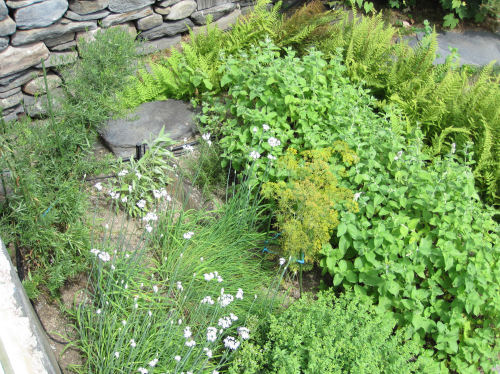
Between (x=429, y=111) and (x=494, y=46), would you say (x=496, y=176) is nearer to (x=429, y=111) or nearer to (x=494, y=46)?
(x=429, y=111)

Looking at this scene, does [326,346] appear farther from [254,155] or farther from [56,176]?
[56,176]

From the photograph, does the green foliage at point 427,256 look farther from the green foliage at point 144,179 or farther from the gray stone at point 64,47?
the gray stone at point 64,47

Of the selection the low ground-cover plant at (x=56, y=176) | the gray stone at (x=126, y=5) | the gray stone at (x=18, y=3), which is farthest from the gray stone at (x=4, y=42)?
the gray stone at (x=126, y=5)

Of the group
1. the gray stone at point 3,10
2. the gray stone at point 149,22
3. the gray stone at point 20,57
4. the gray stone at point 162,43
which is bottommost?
the gray stone at point 20,57

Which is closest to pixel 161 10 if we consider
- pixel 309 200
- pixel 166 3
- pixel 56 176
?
pixel 166 3

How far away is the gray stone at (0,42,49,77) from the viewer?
4.32m

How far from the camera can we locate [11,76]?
4.46m

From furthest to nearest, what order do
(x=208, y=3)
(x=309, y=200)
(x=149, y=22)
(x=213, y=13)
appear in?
1. (x=213, y=13)
2. (x=208, y=3)
3. (x=149, y=22)
4. (x=309, y=200)

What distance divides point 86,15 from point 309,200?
282 cm

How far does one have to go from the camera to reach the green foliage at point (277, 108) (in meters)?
3.99

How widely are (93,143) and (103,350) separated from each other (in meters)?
1.74

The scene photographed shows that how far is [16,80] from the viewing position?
4.53 meters

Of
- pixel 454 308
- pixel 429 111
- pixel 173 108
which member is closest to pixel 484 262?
pixel 454 308

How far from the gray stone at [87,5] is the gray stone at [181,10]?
82 centimetres
